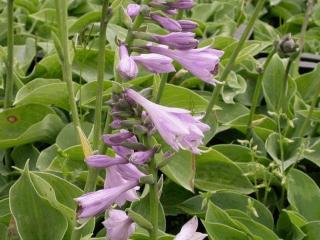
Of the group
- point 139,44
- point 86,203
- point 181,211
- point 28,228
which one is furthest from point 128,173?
point 181,211

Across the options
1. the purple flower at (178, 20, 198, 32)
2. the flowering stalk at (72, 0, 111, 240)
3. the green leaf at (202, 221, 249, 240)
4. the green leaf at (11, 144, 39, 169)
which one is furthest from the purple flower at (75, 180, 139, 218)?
the green leaf at (11, 144, 39, 169)

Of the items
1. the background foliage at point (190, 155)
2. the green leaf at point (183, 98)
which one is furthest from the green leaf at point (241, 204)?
the green leaf at point (183, 98)

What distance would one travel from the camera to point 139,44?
4.64 feet

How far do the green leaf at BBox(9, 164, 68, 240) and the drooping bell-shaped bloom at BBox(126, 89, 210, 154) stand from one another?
2.58 feet

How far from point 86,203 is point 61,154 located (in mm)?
892

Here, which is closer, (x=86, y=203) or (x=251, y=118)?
(x=86, y=203)

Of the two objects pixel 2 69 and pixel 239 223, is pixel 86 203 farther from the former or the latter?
pixel 2 69

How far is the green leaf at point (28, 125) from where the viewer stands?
257cm

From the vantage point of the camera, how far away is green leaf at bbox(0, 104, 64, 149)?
2.57 meters

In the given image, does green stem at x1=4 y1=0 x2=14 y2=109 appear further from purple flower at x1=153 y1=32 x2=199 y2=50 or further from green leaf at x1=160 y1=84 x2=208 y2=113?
purple flower at x1=153 y1=32 x2=199 y2=50

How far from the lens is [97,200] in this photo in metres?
1.33

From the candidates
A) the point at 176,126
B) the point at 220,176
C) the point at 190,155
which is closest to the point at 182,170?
the point at 190,155

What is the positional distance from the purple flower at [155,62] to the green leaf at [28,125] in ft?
4.21

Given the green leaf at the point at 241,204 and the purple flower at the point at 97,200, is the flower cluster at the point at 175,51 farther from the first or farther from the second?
the green leaf at the point at 241,204
